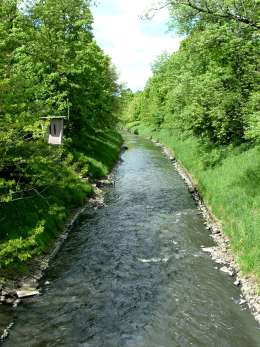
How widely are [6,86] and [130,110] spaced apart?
13504 centimetres

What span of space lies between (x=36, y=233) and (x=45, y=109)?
26.5ft

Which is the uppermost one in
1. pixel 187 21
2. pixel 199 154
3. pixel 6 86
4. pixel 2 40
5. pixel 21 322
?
pixel 187 21

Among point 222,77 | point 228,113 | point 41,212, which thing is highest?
point 222,77

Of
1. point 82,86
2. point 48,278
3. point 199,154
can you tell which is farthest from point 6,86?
point 199,154

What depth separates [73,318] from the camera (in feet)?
56.0

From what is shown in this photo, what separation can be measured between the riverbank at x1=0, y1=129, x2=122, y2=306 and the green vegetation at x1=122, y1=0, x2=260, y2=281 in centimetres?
1025

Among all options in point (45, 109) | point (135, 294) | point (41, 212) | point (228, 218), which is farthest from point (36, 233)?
point (228, 218)

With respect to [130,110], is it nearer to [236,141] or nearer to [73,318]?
[236,141]

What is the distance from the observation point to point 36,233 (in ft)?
53.9

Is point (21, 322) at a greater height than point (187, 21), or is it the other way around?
point (187, 21)

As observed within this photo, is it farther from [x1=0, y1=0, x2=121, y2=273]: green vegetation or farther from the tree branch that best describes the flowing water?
the tree branch

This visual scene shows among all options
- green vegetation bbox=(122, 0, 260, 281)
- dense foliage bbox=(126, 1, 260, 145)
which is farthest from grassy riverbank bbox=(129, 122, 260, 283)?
dense foliage bbox=(126, 1, 260, 145)

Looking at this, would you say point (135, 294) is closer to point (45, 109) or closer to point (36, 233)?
point (36, 233)

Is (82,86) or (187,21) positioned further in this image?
(82,86)
